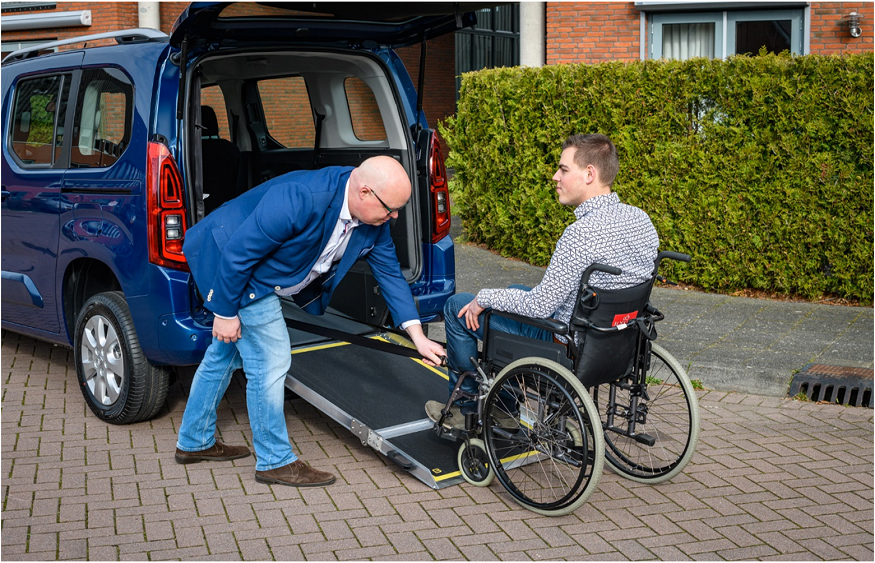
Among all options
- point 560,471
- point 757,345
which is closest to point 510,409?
point 560,471

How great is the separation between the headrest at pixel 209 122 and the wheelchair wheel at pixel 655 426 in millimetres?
3175

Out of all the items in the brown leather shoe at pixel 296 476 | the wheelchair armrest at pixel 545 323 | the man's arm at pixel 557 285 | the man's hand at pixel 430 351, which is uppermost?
the man's arm at pixel 557 285

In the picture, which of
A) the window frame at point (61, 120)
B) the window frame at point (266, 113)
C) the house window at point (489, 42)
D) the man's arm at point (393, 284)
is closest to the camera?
the man's arm at point (393, 284)

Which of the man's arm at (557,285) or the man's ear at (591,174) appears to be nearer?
the man's arm at (557,285)

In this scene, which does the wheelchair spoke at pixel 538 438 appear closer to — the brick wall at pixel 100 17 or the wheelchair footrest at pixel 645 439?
the wheelchair footrest at pixel 645 439

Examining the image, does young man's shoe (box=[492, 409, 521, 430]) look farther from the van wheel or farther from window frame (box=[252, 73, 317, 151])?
window frame (box=[252, 73, 317, 151])

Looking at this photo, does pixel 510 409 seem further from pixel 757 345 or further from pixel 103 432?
pixel 757 345

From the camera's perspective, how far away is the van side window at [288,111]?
606 centimetres

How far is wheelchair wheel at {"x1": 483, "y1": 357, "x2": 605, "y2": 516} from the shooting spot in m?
3.50

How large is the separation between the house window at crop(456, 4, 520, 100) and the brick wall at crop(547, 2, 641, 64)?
32.0ft

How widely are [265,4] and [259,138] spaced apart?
2.63m

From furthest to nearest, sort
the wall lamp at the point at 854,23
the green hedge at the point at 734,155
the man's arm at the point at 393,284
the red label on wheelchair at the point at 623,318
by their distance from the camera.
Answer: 1. the wall lamp at the point at 854,23
2. the green hedge at the point at 734,155
3. the man's arm at the point at 393,284
4. the red label on wheelchair at the point at 623,318

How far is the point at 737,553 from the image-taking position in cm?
337

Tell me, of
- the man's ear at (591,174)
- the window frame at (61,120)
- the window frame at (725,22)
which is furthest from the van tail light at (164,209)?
the window frame at (725,22)
